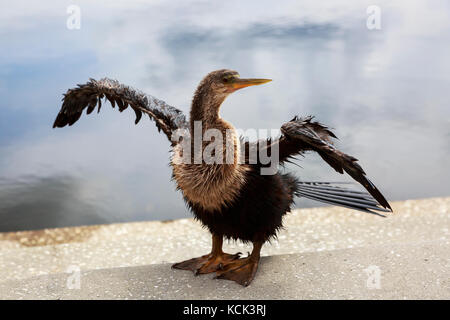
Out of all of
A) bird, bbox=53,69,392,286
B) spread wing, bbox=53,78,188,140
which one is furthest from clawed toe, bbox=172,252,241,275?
spread wing, bbox=53,78,188,140

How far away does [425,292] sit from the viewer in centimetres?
223

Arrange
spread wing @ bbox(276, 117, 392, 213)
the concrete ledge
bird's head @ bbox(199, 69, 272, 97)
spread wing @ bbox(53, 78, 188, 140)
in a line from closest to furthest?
spread wing @ bbox(276, 117, 392, 213) → bird's head @ bbox(199, 69, 272, 97) → the concrete ledge → spread wing @ bbox(53, 78, 188, 140)

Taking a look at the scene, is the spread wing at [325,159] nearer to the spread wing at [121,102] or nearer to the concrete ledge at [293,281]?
the concrete ledge at [293,281]

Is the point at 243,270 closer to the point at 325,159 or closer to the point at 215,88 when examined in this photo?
the point at 325,159

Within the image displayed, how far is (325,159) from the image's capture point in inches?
82.3

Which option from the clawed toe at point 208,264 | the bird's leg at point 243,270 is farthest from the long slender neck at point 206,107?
the clawed toe at point 208,264

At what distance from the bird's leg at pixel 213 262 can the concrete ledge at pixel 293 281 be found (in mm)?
41

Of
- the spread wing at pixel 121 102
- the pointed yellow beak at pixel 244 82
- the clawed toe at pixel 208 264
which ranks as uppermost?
the pointed yellow beak at pixel 244 82

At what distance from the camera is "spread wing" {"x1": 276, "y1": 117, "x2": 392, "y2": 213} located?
6.35 feet

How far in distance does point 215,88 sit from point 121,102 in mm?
660

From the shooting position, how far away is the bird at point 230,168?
208 cm

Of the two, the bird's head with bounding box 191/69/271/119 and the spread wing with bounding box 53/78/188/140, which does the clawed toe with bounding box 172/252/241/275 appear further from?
the bird's head with bounding box 191/69/271/119

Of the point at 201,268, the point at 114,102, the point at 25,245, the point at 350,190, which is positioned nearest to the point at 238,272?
the point at 201,268

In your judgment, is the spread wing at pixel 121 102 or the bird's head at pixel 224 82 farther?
the spread wing at pixel 121 102
